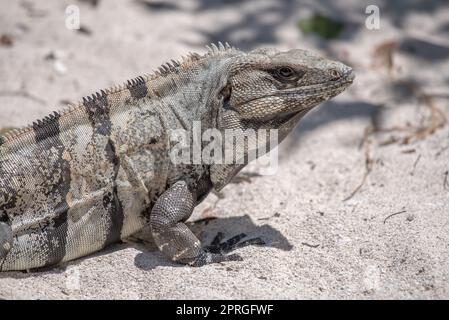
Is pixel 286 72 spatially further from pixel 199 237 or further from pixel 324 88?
pixel 199 237

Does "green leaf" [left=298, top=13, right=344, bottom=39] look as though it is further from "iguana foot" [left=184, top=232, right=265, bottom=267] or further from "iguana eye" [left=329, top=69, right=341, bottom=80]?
"iguana foot" [left=184, top=232, right=265, bottom=267]

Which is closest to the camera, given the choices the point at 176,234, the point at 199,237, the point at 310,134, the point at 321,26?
the point at 176,234

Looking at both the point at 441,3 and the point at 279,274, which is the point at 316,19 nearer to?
the point at 441,3

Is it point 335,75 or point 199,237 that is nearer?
point 335,75

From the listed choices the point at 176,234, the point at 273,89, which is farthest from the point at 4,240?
the point at 273,89

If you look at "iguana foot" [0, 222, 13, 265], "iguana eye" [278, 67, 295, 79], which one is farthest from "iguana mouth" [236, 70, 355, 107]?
"iguana foot" [0, 222, 13, 265]
